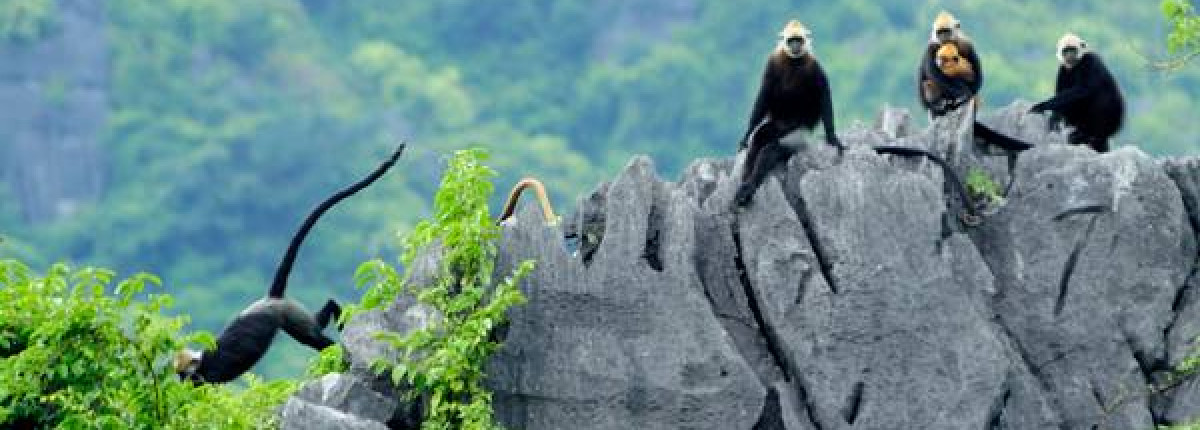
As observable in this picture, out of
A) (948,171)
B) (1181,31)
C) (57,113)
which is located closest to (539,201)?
(948,171)

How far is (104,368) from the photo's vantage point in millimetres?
11336

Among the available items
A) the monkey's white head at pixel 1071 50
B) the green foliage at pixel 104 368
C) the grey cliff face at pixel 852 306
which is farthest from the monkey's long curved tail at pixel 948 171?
the green foliage at pixel 104 368

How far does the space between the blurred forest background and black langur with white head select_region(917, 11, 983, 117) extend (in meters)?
36.1

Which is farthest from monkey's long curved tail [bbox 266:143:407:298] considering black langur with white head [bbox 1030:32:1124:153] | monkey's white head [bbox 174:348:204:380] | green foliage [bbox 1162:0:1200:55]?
green foliage [bbox 1162:0:1200:55]

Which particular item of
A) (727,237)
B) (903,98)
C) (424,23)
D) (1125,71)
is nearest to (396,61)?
(424,23)

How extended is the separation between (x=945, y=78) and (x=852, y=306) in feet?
12.2

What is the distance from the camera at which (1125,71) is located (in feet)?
178

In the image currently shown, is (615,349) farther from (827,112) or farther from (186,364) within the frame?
(186,364)

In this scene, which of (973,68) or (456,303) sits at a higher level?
(973,68)

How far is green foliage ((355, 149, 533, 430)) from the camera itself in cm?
1120

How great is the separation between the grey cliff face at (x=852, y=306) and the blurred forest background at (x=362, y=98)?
39.1 meters

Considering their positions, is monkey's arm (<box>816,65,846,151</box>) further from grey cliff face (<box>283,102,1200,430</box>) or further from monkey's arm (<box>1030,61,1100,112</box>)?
monkey's arm (<box>1030,61,1100,112</box>)

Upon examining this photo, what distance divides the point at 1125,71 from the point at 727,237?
143 ft

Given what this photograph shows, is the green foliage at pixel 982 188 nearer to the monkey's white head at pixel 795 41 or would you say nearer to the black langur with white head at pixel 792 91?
the black langur with white head at pixel 792 91
